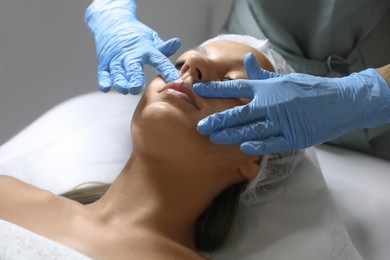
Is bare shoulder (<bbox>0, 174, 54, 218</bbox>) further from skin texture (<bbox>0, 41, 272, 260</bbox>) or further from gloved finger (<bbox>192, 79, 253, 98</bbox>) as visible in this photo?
gloved finger (<bbox>192, 79, 253, 98</bbox>)

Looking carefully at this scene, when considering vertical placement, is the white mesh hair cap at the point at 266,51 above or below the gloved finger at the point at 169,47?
below

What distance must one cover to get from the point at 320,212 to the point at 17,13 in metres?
1.21

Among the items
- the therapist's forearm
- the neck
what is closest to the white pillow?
the neck

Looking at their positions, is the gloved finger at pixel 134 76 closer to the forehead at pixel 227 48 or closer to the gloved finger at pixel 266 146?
the forehead at pixel 227 48

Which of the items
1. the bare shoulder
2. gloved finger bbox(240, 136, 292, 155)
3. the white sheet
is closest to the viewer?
gloved finger bbox(240, 136, 292, 155)

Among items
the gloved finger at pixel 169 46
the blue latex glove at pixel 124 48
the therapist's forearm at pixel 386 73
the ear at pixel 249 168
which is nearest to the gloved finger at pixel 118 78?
the blue latex glove at pixel 124 48

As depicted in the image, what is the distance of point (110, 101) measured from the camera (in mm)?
1962

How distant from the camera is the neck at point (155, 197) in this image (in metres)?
1.37

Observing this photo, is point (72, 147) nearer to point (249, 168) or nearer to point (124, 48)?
point (124, 48)

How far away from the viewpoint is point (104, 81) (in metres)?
1.44

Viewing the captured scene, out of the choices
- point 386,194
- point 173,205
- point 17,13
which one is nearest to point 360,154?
point 386,194

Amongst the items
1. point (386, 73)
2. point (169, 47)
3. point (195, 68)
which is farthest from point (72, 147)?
point (386, 73)

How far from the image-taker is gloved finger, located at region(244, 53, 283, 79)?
1.29m

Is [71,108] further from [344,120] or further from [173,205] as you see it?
[344,120]
